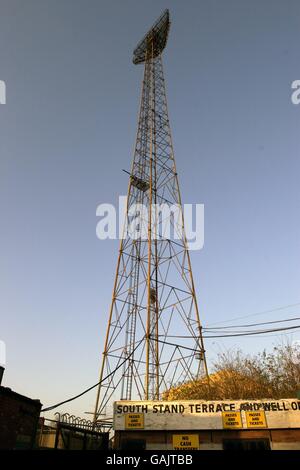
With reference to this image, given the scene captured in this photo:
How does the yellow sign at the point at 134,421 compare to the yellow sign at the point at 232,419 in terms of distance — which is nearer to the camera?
the yellow sign at the point at 232,419

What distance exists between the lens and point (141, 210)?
2153 cm

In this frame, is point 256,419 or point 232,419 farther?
point 232,419

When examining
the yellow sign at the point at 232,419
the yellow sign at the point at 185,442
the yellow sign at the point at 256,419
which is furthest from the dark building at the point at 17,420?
the yellow sign at the point at 256,419

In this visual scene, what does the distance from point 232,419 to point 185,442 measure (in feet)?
6.05

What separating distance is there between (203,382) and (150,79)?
68.0ft

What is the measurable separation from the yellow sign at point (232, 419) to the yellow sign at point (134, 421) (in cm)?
296

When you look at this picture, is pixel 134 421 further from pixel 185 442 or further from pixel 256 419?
pixel 256 419

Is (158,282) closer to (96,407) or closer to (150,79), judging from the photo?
(96,407)

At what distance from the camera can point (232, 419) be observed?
12.0m

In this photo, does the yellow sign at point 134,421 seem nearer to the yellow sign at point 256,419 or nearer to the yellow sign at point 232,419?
the yellow sign at point 232,419

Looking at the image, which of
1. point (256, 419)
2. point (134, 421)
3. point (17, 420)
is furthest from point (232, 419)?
point (17, 420)

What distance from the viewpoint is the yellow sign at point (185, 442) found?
11.8 m
